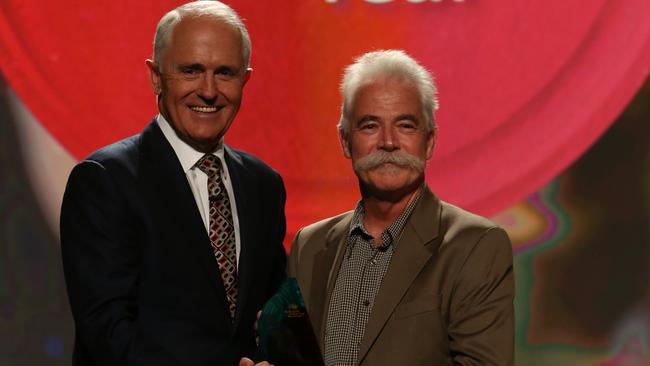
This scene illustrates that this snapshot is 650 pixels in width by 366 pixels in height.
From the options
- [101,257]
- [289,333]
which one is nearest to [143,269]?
[101,257]

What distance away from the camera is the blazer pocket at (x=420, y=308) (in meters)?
2.02

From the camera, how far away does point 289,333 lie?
193 centimetres

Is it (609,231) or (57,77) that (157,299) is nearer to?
(57,77)

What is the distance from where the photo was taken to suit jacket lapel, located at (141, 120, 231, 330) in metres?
2.11

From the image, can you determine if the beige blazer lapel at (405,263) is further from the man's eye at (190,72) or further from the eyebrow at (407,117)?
the man's eye at (190,72)

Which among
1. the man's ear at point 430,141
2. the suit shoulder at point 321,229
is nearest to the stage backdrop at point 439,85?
the suit shoulder at point 321,229

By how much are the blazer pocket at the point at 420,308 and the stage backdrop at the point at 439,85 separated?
1252 millimetres

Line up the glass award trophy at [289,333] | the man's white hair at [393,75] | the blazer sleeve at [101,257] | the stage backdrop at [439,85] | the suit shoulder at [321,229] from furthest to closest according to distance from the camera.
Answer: the stage backdrop at [439,85] < the suit shoulder at [321,229] < the man's white hair at [393,75] < the blazer sleeve at [101,257] < the glass award trophy at [289,333]

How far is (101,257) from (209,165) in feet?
1.20

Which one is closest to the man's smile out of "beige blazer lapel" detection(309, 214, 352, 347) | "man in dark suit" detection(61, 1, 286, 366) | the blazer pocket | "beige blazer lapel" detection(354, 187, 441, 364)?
"man in dark suit" detection(61, 1, 286, 366)

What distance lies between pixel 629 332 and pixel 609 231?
1.20ft

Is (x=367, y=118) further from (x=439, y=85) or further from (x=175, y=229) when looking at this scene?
(x=439, y=85)

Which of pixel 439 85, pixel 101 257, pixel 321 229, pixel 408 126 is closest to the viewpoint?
pixel 101 257

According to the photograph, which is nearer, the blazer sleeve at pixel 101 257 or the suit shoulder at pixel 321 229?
the blazer sleeve at pixel 101 257
